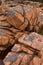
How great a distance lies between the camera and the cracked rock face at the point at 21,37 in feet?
62.1

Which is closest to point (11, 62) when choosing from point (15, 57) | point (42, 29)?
point (15, 57)

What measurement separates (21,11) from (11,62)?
26.3ft

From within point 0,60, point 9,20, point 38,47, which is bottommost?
point 0,60

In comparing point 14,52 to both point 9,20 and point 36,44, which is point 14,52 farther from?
point 9,20

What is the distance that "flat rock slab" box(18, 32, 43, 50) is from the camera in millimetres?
19728

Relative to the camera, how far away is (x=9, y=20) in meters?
23.9

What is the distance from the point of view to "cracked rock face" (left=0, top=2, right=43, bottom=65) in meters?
18.9

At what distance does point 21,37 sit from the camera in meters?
21.6

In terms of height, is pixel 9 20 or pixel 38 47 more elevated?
pixel 9 20

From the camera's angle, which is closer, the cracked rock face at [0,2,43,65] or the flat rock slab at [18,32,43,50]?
the cracked rock face at [0,2,43,65]

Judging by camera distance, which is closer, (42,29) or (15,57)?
(15,57)

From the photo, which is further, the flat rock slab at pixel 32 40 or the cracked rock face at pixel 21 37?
the flat rock slab at pixel 32 40

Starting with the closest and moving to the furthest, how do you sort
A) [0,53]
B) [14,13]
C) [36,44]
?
[36,44] → [0,53] → [14,13]

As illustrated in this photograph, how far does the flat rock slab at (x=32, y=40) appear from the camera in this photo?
64.7 feet
